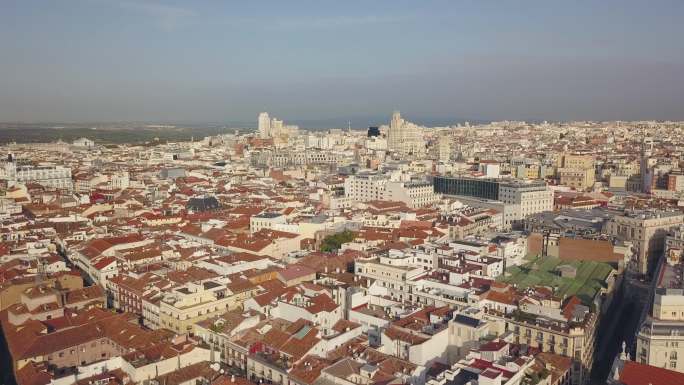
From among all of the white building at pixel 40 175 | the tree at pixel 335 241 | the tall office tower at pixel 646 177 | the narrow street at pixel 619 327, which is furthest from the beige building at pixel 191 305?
the white building at pixel 40 175

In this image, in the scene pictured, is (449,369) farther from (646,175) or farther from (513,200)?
(646,175)

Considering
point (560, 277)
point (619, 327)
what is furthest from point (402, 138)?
point (619, 327)

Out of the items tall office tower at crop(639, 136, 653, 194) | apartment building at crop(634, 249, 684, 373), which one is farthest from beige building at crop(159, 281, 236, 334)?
tall office tower at crop(639, 136, 653, 194)

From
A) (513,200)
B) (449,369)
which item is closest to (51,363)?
(449,369)

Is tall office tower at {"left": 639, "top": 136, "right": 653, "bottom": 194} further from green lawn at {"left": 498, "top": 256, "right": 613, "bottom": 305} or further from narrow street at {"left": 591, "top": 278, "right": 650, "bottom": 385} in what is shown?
green lawn at {"left": 498, "top": 256, "right": 613, "bottom": 305}

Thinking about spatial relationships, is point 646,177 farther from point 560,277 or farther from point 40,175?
point 40,175

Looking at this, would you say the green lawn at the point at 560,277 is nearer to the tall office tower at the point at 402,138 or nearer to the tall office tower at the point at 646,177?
the tall office tower at the point at 646,177
